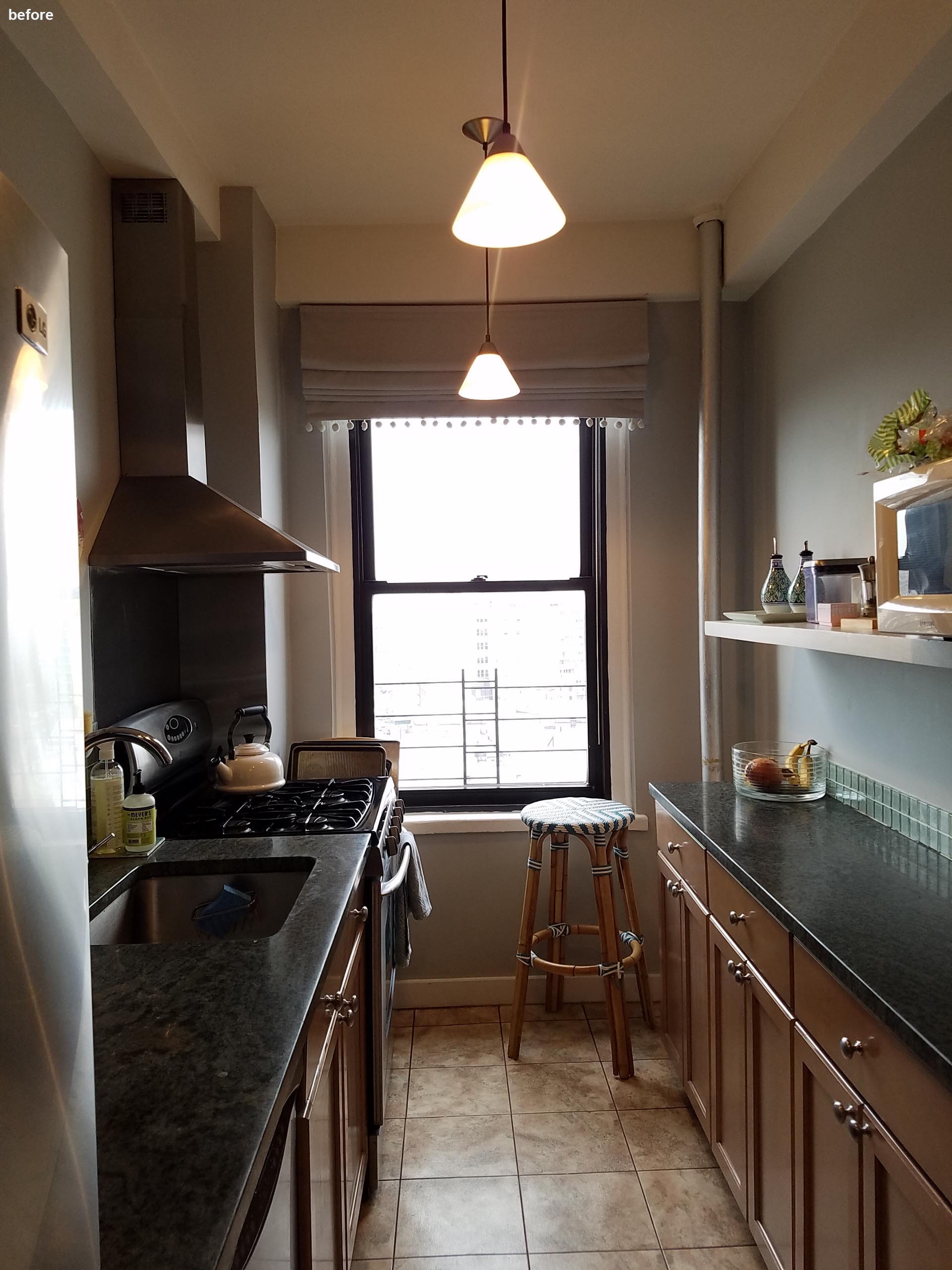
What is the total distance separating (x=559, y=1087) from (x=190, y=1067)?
6.47 feet

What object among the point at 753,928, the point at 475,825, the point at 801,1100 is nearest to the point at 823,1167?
the point at 801,1100

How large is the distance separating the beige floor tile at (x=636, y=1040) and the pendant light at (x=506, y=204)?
2.43m

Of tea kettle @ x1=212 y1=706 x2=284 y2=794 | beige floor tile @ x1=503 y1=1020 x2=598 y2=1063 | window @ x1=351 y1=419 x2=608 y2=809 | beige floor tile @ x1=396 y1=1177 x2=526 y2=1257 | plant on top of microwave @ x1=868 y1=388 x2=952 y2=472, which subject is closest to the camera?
plant on top of microwave @ x1=868 y1=388 x2=952 y2=472

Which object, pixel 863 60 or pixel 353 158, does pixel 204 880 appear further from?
pixel 863 60

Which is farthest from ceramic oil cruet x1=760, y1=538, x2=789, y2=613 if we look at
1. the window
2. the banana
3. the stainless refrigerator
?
the stainless refrigerator

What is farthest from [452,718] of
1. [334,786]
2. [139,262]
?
[139,262]

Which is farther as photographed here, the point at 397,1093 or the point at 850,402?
the point at 397,1093

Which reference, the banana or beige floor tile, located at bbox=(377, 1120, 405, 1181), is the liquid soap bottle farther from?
the banana

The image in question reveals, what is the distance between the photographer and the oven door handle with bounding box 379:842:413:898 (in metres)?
2.36

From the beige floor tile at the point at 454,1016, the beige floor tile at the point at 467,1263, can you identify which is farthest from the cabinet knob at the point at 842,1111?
the beige floor tile at the point at 454,1016

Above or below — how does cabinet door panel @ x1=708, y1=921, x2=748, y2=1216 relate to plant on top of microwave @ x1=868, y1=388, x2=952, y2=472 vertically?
below

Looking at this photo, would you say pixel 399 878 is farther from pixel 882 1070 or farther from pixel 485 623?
pixel 882 1070

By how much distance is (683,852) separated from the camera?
8.11 feet

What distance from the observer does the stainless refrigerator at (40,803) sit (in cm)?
51
